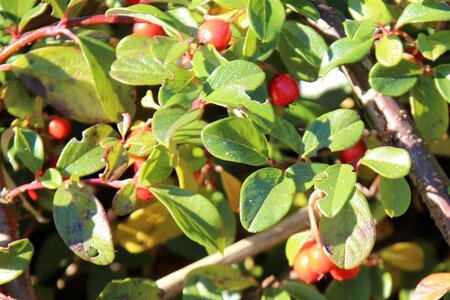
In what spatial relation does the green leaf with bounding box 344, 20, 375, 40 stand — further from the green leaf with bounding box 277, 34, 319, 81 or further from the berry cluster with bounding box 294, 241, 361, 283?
the berry cluster with bounding box 294, 241, 361, 283

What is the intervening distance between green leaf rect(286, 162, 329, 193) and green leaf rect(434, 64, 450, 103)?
0.22m

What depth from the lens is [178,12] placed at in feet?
3.55

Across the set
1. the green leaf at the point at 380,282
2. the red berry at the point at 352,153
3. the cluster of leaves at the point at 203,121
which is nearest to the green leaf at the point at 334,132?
the cluster of leaves at the point at 203,121

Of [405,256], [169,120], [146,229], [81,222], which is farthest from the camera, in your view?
[405,256]

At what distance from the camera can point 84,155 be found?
104 centimetres

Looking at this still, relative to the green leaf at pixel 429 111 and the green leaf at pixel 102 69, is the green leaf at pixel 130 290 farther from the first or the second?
the green leaf at pixel 429 111

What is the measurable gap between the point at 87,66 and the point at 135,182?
206 millimetres

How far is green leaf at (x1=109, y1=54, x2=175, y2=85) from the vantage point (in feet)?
3.15

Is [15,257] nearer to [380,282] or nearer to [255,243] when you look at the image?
[255,243]

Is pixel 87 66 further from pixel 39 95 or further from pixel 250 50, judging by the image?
pixel 250 50

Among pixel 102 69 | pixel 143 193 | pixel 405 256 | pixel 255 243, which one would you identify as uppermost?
pixel 102 69

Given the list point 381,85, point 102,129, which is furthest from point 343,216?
point 102,129

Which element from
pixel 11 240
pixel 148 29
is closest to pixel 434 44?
pixel 148 29

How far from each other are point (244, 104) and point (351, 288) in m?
0.55
